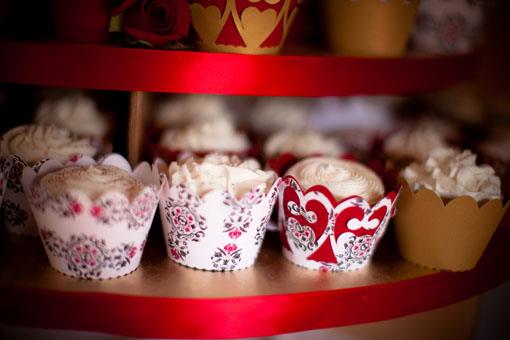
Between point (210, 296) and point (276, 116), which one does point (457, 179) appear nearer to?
point (210, 296)

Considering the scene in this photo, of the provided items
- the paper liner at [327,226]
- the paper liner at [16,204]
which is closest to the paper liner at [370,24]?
the paper liner at [327,226]

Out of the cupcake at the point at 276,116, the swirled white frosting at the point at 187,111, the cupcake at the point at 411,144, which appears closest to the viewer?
the cupcake at the point at 411,144

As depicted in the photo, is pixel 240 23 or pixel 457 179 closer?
pixel 240 23

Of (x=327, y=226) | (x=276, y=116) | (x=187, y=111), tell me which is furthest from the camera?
(x=276, y=116)

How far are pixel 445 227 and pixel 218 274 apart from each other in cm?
46

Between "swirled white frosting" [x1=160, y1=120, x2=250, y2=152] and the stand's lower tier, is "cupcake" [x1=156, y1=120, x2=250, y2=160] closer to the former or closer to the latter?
"swirled white frosting" [x1=160, y1=120, x2=250, y2=152]

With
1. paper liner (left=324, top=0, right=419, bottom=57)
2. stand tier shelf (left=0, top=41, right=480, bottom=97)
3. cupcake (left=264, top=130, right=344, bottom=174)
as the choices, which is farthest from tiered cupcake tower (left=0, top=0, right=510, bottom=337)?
cupcake (left=264, top=130, right=344, bottom=174)

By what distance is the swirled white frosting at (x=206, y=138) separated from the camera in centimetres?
122

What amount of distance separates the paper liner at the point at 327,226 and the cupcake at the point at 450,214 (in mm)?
65

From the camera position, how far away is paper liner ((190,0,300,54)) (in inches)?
36.4

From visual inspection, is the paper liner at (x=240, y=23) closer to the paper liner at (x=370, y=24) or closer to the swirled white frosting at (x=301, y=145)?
the paper liner at (x=370, y=24)

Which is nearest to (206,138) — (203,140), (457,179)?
(203,140)

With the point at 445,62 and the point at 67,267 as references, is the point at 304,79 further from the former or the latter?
the point at 67,267

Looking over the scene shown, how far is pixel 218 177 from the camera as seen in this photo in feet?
3.15
